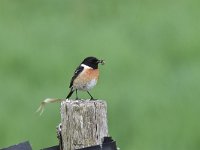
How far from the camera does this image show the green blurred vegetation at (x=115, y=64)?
9.73 m

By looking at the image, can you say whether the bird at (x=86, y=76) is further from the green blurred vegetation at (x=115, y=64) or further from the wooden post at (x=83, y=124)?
the green blurred vegetation at (x=115, y=64)

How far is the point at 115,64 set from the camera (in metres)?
11.8

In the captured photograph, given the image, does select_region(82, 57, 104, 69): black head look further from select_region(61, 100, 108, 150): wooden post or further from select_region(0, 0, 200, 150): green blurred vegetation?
select_region(0, 0, 200, 150): green blurred vegetation

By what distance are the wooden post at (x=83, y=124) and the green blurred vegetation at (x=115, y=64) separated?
4224 millimetres

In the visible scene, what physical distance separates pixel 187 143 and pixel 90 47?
3.51 m

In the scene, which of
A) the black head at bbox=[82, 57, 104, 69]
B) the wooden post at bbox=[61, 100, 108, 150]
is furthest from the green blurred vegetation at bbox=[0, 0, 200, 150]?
the wooden post at bbox=[61, 100, 108, 150]

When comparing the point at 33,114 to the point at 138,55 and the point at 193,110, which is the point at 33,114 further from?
the point at 138,55

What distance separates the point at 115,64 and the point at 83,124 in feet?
22.5

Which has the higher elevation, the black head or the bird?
the black head

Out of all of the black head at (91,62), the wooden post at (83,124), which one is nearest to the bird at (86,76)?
the black head at (91,62)

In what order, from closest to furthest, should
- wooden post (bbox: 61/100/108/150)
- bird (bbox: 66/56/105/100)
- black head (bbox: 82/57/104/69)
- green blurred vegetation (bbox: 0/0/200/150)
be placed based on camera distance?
1. wooden post (bbox: 61/100/108/150)
2. black head (bbox: 82/57/104/69)
3. bird (bbox: 66/56/105/100)
4. green blurred vegetation (bbox: 0/0/200/150)

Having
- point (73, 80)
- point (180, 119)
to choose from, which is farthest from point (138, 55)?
point (73, 80)

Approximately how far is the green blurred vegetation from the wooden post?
4224 millimetres

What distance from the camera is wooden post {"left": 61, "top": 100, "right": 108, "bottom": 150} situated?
4.99 m
